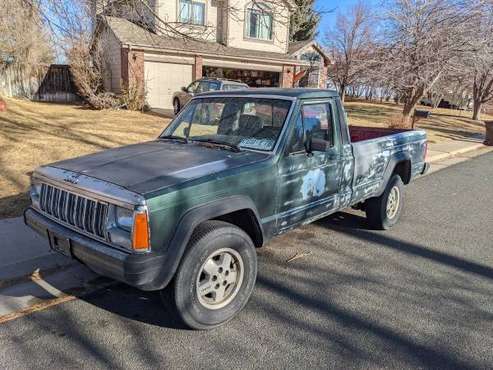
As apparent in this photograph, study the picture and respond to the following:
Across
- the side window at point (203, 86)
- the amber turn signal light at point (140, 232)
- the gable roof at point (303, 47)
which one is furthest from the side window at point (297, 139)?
the gable roof at point (303, 47)

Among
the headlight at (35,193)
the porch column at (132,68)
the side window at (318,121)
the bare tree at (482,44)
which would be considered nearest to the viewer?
the headlight at (35,193)

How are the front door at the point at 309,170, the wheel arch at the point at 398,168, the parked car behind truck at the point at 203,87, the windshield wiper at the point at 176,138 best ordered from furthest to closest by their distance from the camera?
the parked car behind truck at the point at 203,87
the wheel arch at the point at 398,168
the windshield wiper at the point at 176,138
the front door at the point at 309,170

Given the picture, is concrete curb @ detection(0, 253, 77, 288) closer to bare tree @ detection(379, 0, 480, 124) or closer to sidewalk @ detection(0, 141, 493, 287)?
sidewalk @ detection(0, 141, 493, 287)

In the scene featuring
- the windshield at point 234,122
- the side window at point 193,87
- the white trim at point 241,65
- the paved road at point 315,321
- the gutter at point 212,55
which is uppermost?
the gutter at point 212,55

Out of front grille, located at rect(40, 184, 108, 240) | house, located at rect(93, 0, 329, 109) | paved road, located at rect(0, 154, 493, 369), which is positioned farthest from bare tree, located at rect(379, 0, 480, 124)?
front grille, located at rect(40, 184, 108, 240)

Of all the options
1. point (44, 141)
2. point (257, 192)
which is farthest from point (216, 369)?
point (44, 141)

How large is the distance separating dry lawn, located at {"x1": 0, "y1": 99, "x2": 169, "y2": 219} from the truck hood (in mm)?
2537

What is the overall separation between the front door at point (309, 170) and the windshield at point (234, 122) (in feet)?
0.68

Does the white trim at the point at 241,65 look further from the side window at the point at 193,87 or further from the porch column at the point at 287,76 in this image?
the side window at the point at 193,87

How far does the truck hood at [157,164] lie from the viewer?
3.03m

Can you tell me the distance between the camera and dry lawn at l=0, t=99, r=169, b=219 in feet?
21.6

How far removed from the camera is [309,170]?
157 inches

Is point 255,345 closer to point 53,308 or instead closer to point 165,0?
point 53,308

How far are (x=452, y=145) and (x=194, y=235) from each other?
14.8 m
